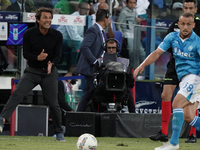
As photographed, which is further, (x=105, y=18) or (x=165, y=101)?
(x=105, y=18)

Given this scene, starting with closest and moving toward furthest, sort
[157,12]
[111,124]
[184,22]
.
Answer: [184,22] → [111,124] → [157,12]

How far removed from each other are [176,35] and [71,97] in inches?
171

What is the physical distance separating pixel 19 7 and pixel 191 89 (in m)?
5.37

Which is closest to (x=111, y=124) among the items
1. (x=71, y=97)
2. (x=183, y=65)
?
(x=71, y=97)

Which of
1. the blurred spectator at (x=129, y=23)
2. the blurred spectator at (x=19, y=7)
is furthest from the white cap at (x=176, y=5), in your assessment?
the blurred spectator at (x=19, y=7)

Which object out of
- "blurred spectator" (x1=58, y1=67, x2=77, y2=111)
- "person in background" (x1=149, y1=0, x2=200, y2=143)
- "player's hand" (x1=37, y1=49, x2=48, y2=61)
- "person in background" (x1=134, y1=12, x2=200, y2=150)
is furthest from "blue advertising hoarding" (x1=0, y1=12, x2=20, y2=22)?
"person in background" (x1=134, y1=12, x2=200, y2=150)

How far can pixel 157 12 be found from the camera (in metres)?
11.1

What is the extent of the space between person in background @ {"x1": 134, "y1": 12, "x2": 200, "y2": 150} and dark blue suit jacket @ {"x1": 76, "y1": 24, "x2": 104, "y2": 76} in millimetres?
3012

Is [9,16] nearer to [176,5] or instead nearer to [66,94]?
[66,94]

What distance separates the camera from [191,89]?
6055 mm

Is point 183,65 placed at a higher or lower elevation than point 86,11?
lower

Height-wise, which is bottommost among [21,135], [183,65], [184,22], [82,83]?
[21,135]

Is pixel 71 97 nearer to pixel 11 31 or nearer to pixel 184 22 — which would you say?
pixel 11 31

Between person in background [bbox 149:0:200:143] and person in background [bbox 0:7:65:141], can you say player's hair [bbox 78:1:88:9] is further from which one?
person in background [bbox 149:0:200:143]
